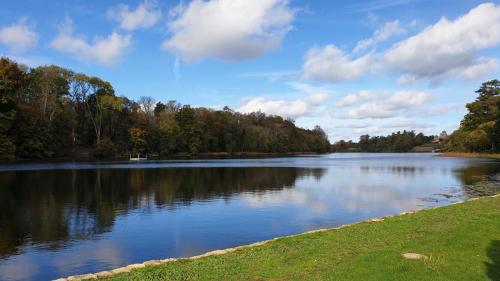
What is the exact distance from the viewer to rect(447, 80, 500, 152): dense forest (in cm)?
8862

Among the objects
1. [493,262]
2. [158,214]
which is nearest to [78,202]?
[158,214]

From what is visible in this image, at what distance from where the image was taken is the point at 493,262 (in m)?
8.39

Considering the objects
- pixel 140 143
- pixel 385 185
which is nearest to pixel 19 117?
pixel 140 143

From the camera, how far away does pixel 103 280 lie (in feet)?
27.9

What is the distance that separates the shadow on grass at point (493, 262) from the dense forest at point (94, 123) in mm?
70693

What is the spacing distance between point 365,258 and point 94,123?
96.4m

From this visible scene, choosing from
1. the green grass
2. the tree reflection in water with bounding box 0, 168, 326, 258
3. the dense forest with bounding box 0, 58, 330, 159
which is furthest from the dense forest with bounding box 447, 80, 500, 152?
the green grass

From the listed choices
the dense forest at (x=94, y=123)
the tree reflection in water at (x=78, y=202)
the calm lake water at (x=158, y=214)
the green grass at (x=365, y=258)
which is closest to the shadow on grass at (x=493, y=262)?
the green grass at (x=365, y=258)

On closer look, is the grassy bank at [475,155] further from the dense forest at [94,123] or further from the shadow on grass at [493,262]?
the shadow on grass at [493,262]

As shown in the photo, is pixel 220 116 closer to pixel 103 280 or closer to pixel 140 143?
pixel 140 143

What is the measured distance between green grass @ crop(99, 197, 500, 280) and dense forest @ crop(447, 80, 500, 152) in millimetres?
84326

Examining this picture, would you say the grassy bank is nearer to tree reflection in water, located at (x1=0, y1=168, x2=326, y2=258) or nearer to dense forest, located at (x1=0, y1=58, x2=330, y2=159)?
dense forest, located at (x1=0, y1=58, x2=330, y2=159)

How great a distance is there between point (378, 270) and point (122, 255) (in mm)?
8068

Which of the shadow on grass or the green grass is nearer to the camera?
the shadow on grass
